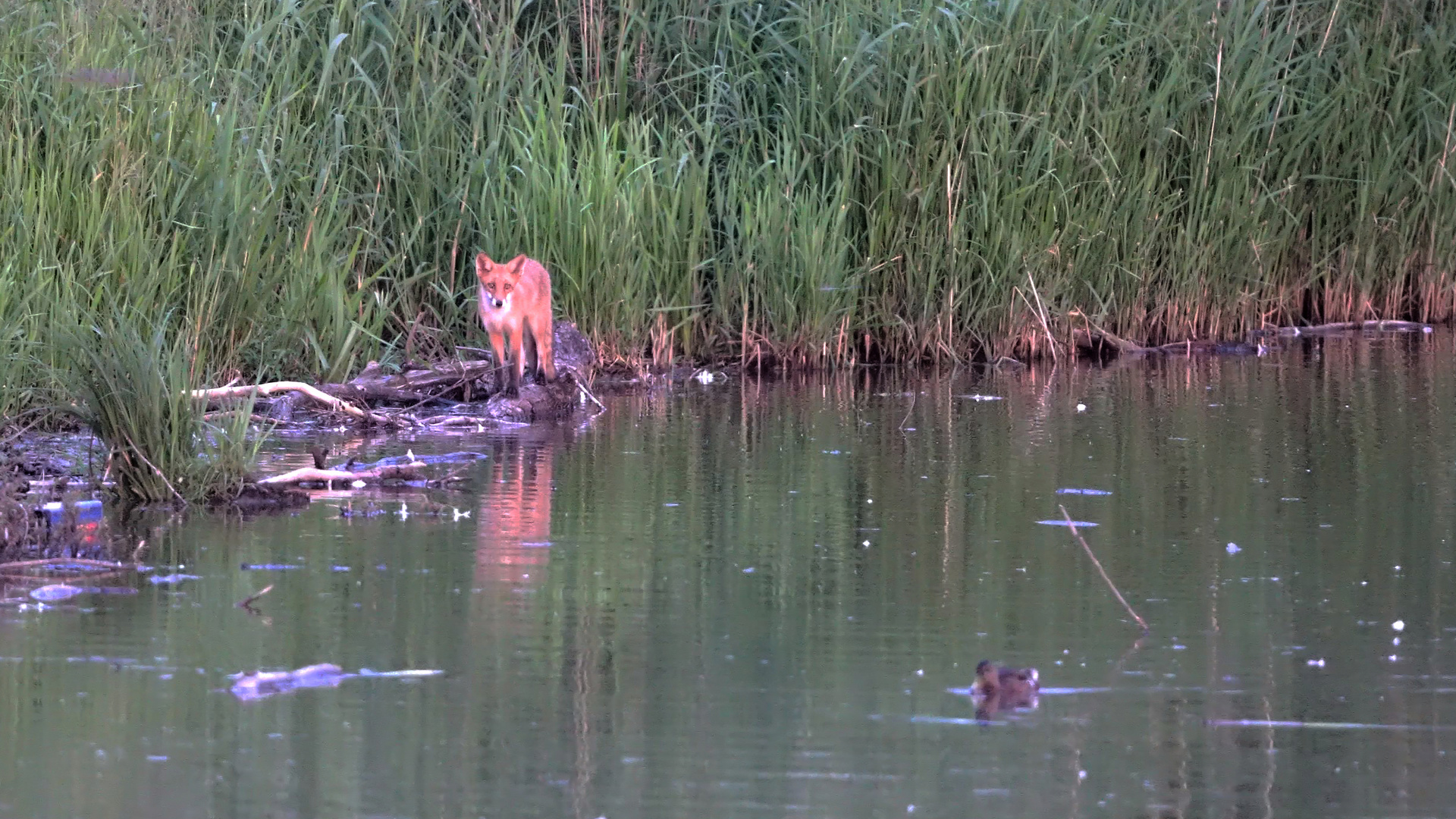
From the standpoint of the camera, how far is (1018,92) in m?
11.7

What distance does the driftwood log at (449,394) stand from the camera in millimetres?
8852

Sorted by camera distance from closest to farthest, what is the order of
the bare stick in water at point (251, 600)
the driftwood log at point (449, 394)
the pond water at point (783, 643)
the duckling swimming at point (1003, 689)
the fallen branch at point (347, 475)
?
the pond water at point (783, 643)
the duckling swimming at point (1003, 689)
the bare stick in water at point (251, 600)
the fallen branch at point (347, 475)
the driftwood log at point (449, 394)

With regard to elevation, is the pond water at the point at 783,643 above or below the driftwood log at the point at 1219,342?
below

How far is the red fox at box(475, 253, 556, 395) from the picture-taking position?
9.02m

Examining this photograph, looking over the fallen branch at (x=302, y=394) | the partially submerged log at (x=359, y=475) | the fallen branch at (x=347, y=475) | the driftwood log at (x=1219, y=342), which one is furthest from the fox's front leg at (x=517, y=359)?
the driftwood log at (x=1219, y=342)

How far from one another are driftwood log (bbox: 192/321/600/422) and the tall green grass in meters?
0.24

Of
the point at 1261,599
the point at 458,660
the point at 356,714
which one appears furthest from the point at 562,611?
the point at 1261,599

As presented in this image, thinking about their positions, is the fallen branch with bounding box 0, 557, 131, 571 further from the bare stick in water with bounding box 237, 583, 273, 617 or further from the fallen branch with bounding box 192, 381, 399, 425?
the fallen branch with bounding box 192, 381, 399, 425

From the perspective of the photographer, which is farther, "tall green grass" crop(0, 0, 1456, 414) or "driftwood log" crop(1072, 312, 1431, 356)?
"driftwood log" crop(1072, 312, 1431, 356)

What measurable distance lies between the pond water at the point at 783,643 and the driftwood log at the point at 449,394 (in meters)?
0.63

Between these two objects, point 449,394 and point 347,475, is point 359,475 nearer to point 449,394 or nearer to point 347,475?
point 347,475

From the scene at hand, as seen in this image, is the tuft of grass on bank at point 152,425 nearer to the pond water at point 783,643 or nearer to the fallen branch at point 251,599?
the pond water at point 783,643

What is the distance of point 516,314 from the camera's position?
9078 millimetres

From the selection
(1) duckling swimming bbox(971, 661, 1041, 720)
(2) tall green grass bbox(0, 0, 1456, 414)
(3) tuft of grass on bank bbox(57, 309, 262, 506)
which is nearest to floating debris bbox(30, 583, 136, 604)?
(3) tuft of grass on bank bbox(57, 309, 262, 506)
